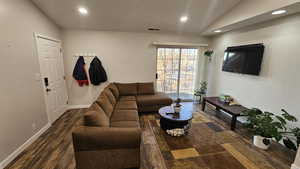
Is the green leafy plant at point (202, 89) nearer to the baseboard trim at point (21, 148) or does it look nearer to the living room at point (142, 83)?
the living room at point (142, 83)

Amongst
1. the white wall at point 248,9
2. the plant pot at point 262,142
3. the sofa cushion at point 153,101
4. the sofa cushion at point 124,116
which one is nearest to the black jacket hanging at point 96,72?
the sofa cushion at point 153,101

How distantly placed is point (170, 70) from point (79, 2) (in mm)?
3233

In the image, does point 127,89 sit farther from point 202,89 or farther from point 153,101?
point 202,89

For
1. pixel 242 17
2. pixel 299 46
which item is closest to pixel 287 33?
pixel 299 46

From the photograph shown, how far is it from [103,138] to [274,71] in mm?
3396

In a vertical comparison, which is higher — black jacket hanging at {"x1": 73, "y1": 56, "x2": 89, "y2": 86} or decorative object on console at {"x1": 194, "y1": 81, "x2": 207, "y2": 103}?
black jacket hanging at {"x1": 73, "y1": 56, "x2": 89, "y2": 86}

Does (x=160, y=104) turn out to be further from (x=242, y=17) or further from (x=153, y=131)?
(x=242, y=17)

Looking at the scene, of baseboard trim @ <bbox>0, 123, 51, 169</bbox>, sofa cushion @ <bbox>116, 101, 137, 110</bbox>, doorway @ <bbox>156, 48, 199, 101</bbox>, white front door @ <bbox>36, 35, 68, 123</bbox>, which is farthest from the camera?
doorway @ <bbox>156, 48, 199, 101</bbox>

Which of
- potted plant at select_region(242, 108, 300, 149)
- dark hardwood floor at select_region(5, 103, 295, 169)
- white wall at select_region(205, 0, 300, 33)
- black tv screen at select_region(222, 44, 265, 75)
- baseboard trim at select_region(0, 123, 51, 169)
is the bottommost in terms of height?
dark hardwood floor at select_region(5, 103, 295, 169)

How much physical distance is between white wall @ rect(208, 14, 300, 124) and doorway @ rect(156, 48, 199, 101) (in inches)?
56.4

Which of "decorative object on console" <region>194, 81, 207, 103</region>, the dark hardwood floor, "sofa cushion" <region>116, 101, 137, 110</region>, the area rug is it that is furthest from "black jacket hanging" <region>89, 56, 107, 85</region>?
"decorative object on console" <region>194, 81, 207, 103</region>

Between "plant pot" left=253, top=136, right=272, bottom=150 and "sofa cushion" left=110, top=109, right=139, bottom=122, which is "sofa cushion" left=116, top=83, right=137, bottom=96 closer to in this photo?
"sofa cushion" left=110, top=109, right=139, bottom=122

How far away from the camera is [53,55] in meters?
3.31

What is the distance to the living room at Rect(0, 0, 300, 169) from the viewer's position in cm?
194
